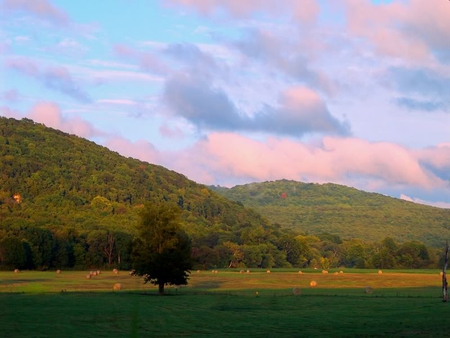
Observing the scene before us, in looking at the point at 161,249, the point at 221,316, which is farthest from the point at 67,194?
the point at 221,316

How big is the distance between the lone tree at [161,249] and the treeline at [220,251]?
25527 millimetres

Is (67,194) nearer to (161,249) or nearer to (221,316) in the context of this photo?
(161,249)

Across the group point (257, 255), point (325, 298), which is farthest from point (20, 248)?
point (325, 298)

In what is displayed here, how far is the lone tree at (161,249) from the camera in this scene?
50.5 m

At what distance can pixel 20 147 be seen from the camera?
7411 inches

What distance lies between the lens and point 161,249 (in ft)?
167

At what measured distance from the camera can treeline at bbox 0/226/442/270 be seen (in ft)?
333

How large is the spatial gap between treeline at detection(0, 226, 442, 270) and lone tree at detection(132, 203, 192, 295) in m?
25.5

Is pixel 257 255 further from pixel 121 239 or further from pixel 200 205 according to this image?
pixel 200 205

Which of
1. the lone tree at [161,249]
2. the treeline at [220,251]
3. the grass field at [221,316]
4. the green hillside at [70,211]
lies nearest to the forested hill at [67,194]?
the green hillside at [70,211]

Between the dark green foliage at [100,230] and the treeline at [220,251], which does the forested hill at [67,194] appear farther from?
the treeline at [220,251]

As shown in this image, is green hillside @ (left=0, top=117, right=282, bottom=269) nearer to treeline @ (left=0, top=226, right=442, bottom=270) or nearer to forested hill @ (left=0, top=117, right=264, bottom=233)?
forested hill @ (left=0, top=117, right=264, bottom=233)

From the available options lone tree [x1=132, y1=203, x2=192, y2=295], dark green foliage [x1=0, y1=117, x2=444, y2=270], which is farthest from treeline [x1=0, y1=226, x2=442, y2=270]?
lone tree [x1=132, y1=203, x2=192, y2=295]

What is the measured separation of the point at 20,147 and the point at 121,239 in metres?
88.7
